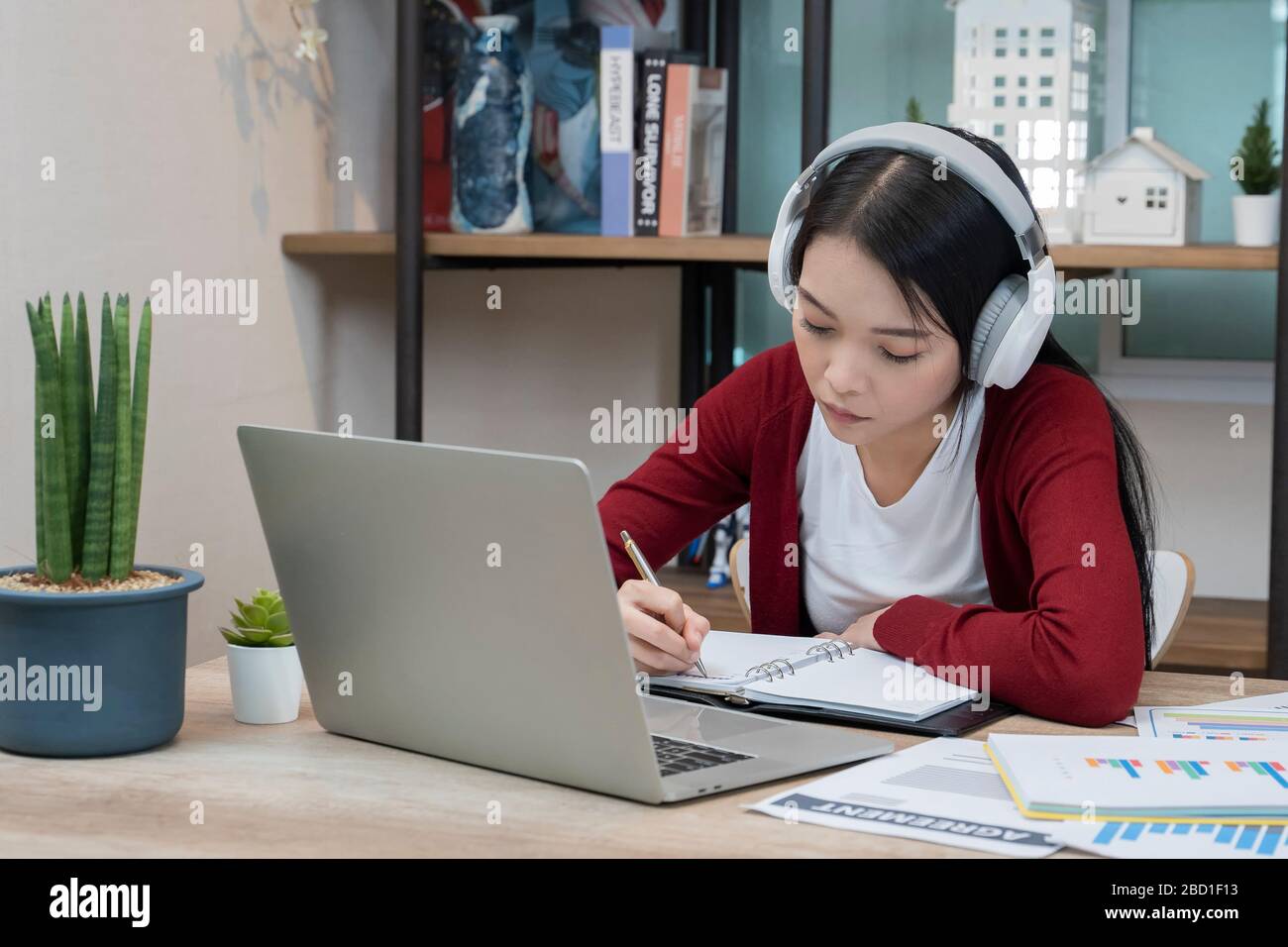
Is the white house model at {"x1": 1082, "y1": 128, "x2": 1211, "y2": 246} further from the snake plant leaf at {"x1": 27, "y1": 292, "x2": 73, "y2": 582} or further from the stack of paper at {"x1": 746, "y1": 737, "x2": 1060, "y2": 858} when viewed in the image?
the snake plant leaf at {"x1": 27, "y1": 292, "x2": 73, "y2": 582}

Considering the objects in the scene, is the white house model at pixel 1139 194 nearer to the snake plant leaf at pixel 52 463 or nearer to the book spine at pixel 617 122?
the book spine at pixel 617 122

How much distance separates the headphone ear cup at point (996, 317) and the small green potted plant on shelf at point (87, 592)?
709mm

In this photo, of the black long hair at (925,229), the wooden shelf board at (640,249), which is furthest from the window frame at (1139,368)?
the black long hair at (925,229)

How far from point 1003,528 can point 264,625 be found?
27.7 inches

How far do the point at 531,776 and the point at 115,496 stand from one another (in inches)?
13.7

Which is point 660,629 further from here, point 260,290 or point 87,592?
point 260,290

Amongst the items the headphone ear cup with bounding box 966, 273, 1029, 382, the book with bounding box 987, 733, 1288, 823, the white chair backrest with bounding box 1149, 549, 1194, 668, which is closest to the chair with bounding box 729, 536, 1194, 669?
the white chair backrest with bounding box 1149, 549, 1194, 668

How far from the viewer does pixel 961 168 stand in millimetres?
1282

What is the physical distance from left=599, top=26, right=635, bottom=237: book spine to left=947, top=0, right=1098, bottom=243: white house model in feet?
1.63

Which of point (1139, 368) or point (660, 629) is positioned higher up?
point (1139, 368)

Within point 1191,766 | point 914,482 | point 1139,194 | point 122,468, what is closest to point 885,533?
point 914,482

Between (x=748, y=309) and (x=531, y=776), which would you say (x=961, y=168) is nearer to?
(x=531, y=776)

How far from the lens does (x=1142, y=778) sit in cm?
93
